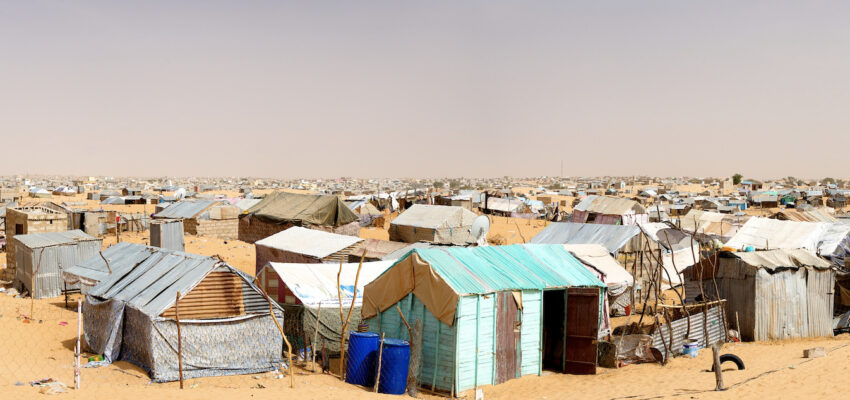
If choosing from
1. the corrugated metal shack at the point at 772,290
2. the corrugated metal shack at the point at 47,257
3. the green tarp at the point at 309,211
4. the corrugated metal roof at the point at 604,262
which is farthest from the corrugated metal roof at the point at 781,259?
the corrugated metal shack at the point at 47,257

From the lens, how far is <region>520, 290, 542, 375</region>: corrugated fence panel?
12.6 meters

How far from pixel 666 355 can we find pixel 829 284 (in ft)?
21.5

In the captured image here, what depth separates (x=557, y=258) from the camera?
572 inches

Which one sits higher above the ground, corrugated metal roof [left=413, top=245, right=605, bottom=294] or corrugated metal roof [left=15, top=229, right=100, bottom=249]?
corrugated metal roof [left=413, top=245, right=605, bottom=294]

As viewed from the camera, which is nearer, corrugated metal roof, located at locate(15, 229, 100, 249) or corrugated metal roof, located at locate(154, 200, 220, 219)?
corrugated metal roof, located at locate(15, 229, 100, 249)

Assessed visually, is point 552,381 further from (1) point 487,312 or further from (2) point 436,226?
(2) point 436,226

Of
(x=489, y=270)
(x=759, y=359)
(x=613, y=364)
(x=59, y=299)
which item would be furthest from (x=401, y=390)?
(x=59, y=299)

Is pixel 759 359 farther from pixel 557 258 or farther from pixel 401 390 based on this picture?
pixel 401 390

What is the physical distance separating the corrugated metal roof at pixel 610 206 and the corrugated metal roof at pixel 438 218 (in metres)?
9.25

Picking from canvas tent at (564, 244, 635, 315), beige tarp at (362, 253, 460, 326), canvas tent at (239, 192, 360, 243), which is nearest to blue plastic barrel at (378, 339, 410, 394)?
beige tarp at (362, 253, 460, 326)

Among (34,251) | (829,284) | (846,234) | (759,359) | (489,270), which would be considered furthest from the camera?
(846,234)

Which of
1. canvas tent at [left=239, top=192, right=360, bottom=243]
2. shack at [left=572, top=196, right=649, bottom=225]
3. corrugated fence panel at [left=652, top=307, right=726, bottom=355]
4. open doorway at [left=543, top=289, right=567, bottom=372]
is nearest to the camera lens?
open doorway at [left=543, top=289, right=567, bottom=372]

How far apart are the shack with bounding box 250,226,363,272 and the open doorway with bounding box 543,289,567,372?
7666mm

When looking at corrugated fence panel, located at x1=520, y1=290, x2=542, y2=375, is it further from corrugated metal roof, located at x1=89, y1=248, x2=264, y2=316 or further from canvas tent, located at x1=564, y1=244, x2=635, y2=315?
corrugated metal roof, located at x1=89, y1=248, x2=264, y2=316
